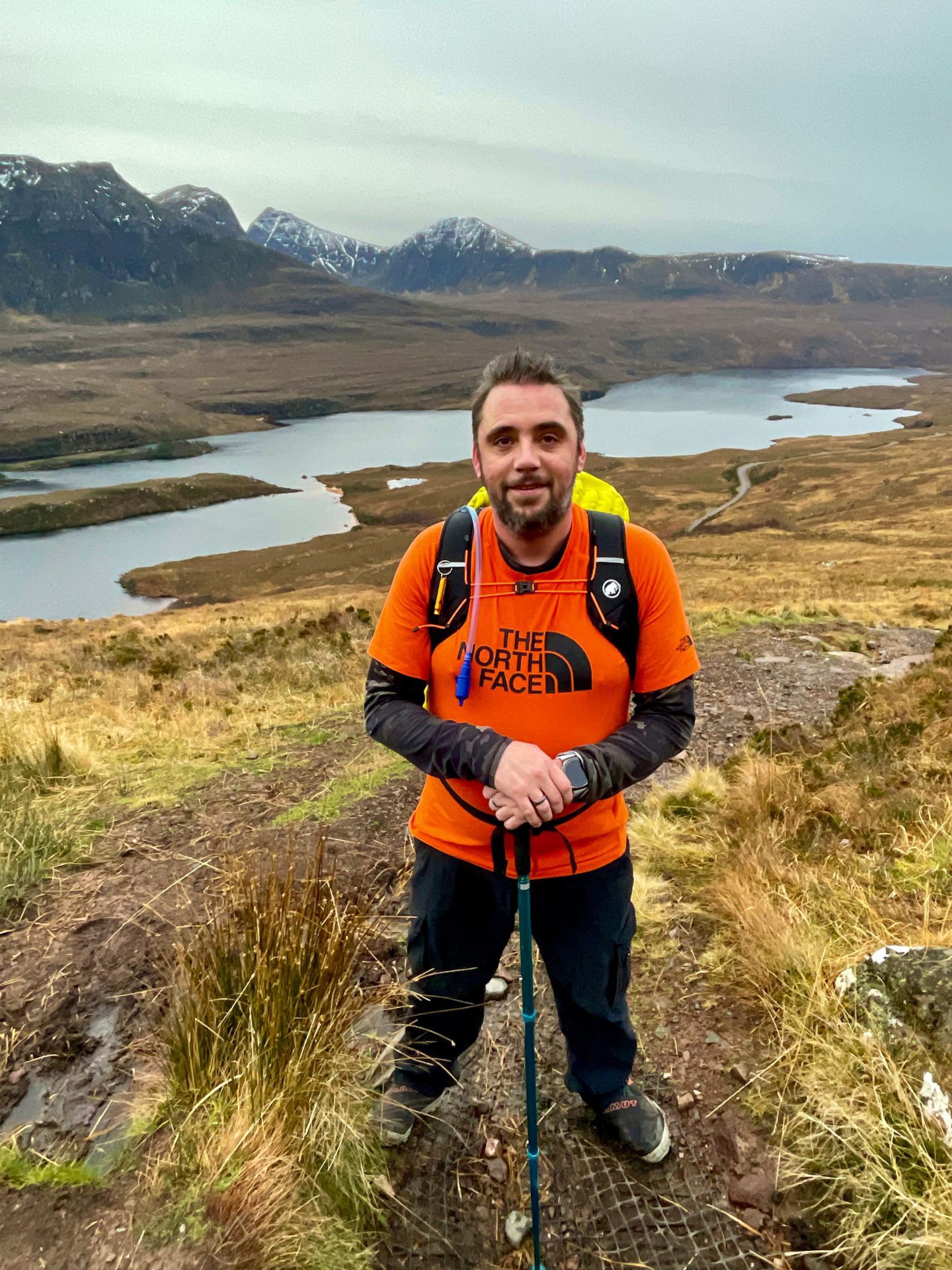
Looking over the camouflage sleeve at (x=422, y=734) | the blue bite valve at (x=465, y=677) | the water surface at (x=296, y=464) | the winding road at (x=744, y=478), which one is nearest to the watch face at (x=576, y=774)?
the camouflage sleeve at (x=422, y=734)

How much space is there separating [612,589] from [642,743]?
484 mm

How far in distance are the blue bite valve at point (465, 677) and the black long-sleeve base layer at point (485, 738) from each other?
0.10 metres

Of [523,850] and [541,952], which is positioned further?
[541,952]

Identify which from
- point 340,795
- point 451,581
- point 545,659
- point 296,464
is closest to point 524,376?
point 451,581

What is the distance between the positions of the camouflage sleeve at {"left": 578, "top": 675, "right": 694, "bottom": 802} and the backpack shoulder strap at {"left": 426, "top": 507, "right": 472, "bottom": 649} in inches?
22.6

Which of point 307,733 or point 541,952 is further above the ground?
point 541,952

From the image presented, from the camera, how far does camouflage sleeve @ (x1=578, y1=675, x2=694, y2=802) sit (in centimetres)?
217

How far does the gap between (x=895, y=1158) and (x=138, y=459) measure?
431 feet

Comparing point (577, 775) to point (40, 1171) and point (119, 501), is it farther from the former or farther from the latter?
point (119, 501)

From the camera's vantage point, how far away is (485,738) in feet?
7.14

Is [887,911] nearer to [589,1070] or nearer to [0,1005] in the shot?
[589,1070]

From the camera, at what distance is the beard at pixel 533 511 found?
225 centimetres

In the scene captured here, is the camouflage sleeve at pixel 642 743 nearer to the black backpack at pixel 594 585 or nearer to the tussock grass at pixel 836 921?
the black backpack at pixel 594 585

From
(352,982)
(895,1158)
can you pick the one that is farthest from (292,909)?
(895,1158)
